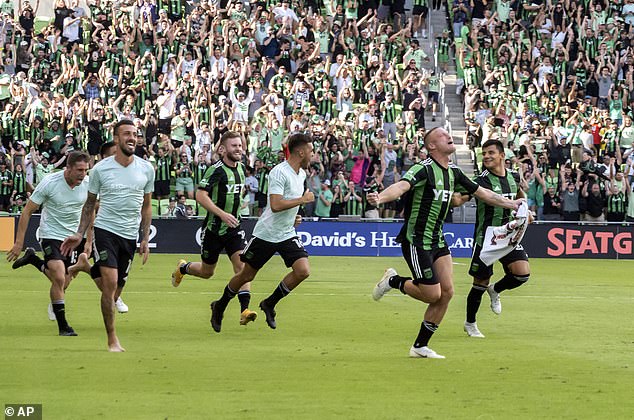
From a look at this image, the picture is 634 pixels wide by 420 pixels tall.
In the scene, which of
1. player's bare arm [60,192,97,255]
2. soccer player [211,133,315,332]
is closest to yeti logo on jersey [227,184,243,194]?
soccer player [211,133,315,332]

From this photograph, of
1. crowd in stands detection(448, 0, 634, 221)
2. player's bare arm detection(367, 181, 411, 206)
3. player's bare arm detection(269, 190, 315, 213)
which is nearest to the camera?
player's bare arm detection(367, 181, 411, 206)

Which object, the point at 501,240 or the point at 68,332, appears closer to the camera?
the point at 68,332

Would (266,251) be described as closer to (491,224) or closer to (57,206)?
(57,206)

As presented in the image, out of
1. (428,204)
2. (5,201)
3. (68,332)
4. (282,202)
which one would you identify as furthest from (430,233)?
(5,201)

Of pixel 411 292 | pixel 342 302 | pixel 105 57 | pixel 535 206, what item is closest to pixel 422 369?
pixel 411 292

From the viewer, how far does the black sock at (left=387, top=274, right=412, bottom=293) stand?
12389mm

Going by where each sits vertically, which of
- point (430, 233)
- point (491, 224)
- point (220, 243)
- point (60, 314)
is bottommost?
point (60, 314)

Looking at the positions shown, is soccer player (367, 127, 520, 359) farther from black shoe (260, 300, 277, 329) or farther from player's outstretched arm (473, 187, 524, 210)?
black shoe (260, 300, 277, 329)

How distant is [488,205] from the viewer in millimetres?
14570

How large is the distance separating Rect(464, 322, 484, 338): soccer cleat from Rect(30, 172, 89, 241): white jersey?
15.6 ft

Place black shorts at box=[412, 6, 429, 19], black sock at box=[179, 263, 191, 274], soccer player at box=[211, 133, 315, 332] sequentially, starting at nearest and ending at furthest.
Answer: soccer player at box=[211, 133, 315, 332] → black sock at box=[179, 263, 191, 274] → black shorts at box=[412, 6, 429, 19]

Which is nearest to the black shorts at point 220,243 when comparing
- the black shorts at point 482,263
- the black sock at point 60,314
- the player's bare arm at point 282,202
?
the player's bare arm at point 282,202

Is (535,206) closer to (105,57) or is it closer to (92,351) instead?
(105,57)

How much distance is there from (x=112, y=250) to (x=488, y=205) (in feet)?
15.9
